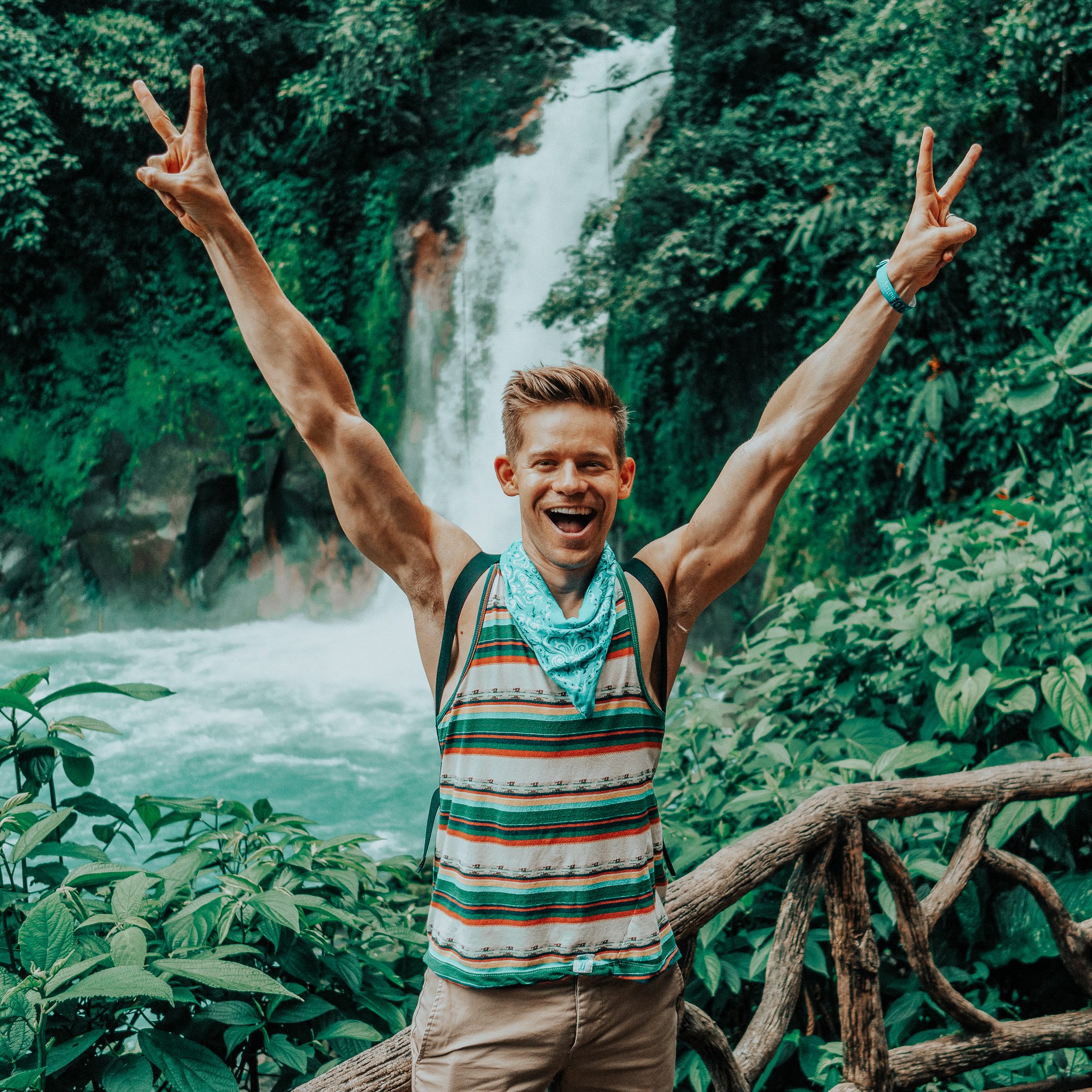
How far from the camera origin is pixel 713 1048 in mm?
1475

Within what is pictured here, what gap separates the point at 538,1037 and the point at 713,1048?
1.86ft

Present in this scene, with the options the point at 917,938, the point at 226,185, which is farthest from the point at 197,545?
the point at 917,938

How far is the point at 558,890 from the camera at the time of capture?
1.06 meters

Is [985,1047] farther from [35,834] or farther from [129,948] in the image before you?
[35,834]

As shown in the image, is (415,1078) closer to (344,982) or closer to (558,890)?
(558,890)

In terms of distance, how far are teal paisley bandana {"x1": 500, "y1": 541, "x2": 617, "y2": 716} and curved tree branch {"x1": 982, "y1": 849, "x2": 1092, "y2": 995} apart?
125cm

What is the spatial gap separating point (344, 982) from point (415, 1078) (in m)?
0.59

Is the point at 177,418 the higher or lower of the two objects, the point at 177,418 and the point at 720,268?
the lower

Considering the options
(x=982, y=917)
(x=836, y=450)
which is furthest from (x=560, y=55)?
(x=982, y=917)

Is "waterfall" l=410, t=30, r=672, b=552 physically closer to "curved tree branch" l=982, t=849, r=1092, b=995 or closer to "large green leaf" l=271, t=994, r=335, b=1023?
"curved tree branch" l=982, t=849, r=1092, b=995

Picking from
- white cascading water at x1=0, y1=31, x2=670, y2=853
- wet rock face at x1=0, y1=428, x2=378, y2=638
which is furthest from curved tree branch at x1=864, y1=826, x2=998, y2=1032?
wet rock face at x1=0, y1=428, x2=378, y2=638

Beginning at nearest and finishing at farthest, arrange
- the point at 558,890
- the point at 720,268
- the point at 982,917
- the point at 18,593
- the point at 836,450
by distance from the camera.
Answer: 1. the point at 558,890
2. the point at 982,917
3. the point at 836,450
4. the point at 720,268
5. the point at 18,593

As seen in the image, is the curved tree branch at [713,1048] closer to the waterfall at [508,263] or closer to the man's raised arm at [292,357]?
the man's raised arm at [292,357]

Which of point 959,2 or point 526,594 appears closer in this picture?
point 526,594
